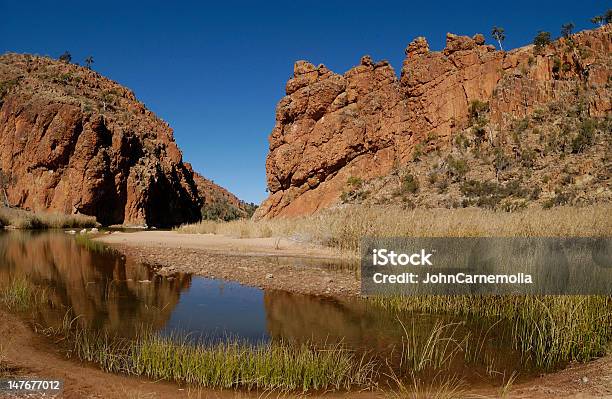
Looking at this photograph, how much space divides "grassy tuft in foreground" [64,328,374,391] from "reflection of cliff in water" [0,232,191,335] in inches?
65.5

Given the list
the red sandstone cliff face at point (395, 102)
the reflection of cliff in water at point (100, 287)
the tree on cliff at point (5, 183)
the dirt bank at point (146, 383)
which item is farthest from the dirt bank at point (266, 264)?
the tree on cliff at point (5, 183)

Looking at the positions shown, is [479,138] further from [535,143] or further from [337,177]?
[337,177]

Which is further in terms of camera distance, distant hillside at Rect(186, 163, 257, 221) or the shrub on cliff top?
distant hillside at Rect(186, 163, 257, 221)

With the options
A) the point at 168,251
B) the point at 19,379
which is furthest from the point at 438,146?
the point at 19,379

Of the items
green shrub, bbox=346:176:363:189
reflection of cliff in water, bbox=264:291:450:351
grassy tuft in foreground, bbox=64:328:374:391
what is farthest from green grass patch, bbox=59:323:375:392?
green shrub, bbox=346:176:363:189

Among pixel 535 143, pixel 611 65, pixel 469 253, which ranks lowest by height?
pixel 469 253

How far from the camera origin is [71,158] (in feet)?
185

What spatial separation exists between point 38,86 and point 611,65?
64.0 metres

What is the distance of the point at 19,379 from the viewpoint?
5.36 m

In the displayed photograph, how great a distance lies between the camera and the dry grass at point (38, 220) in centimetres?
4112

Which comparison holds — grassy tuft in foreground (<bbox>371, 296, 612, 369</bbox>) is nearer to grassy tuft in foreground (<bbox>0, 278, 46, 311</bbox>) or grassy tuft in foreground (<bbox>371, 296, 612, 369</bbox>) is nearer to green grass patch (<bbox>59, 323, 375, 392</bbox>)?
green grass patch (<bbox>59, 323, 375, 392</bbox>)

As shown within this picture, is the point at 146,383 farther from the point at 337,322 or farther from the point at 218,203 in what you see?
the point at 218,203

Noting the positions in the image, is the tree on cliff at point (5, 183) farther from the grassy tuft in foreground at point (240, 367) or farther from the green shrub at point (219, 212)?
the grassy tuft in foreground at point (240, 367)

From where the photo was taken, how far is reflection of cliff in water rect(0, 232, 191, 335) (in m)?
8.70
